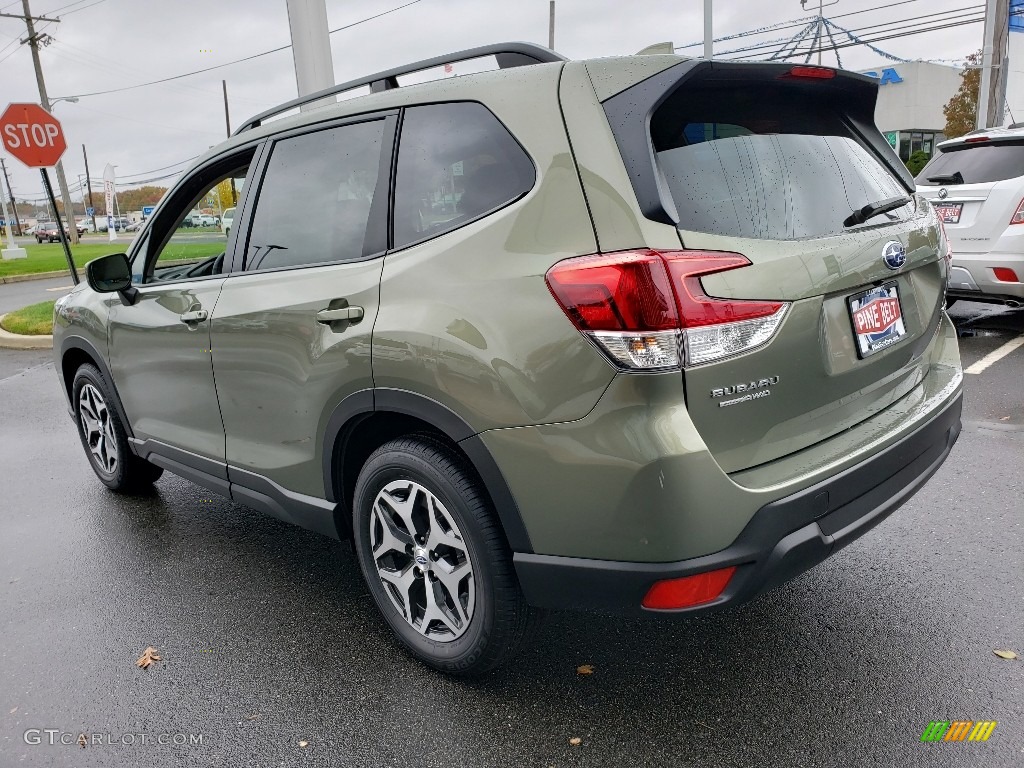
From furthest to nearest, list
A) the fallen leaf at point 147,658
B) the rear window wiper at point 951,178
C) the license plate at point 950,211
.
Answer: the rear window wiper at point 951,178
the license plate at point 950,211
the fallen leaf at point 147,658

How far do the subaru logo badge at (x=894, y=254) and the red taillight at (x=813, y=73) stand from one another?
57cm

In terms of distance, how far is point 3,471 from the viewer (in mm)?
5309

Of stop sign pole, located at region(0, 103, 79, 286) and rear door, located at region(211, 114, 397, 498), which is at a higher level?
stop sign pole, located at region(0, 103, 79, 286)

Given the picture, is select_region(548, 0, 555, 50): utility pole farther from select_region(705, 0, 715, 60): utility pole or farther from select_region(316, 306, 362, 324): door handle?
select_region(316, 306, 362, 324): door handle

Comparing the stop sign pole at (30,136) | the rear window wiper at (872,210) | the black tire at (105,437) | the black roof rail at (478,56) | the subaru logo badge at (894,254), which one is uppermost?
the stop sign pole at (30,136)

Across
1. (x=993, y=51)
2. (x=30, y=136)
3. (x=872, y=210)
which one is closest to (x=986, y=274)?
(x=872, y=210)

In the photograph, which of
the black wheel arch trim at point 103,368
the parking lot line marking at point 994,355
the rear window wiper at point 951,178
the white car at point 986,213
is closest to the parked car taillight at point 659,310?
the black wheel arch trim at point 103,368

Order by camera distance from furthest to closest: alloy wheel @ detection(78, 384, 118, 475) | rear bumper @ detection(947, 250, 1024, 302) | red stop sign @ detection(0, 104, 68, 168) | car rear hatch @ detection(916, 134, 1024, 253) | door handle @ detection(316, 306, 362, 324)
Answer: red stop sign @ detection(0, 104, 68, 168) → car rear hatch @ detection(916, 134, 1024, 253) → rear bumper @ detection(947, 250, 1024, 302) → alloy wheel @ detection(78, 384, 118, 475) → door handle @ detection(316, 306, 362, 324)

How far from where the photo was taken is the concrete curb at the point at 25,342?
1020cm

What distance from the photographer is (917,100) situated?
4681 centimetres

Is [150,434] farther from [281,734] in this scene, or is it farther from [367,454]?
[281,734]

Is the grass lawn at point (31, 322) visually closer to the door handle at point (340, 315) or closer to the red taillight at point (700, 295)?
the door handle at point (340, 315)

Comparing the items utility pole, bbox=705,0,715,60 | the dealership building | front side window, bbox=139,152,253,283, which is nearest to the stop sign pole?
front side window, bbox=139,152,253,283

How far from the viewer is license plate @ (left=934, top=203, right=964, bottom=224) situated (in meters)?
6.96
